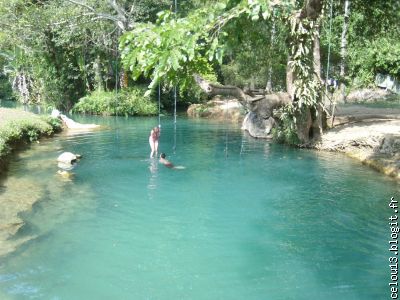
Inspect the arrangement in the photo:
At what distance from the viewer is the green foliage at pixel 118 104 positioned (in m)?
31.6

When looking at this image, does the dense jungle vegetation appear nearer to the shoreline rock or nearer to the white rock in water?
the shoreline rock

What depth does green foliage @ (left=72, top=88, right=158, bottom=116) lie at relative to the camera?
104 ft

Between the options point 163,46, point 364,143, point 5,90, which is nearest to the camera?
point 163,46

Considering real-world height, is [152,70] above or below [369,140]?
above

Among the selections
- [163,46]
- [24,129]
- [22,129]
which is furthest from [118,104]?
[163,46]

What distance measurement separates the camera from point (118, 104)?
31.6m

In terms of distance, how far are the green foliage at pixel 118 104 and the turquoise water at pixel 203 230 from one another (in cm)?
1526

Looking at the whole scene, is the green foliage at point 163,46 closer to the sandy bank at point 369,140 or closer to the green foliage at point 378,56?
the sandy bank at point 369,140

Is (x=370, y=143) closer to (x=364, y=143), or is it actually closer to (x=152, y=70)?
(x=364, y=143)

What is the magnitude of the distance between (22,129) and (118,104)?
526 inches

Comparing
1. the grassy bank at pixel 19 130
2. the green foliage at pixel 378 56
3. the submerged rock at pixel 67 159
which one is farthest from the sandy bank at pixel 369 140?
the grassy bank at pixel 19 130

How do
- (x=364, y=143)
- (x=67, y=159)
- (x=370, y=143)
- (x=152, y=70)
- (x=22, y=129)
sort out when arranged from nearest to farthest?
(x=67, y=159), (x=370, y=143), (x=152, y=70), (x=364, y=143), (x=22, y=129)

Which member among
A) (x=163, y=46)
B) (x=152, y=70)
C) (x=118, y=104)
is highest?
(x=152, y=70)

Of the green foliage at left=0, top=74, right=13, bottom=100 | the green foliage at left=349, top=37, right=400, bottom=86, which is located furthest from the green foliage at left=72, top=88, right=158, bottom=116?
the green foliage at left=0, top=74, right=13, bottom=100
